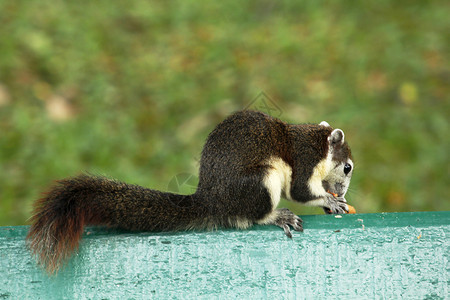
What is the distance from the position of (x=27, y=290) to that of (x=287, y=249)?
37.2 inches

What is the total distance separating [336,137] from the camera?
9.69 ft

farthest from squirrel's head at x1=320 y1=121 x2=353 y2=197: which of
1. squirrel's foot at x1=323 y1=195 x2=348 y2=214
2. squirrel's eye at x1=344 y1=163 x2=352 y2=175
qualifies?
squirrel's foot at x1=323 y1=195 x2=348 y2=214

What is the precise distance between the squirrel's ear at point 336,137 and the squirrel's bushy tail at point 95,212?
738 millimetres

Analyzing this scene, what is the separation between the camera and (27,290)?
2297 mm

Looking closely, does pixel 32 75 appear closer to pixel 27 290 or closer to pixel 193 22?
pixel 193 22

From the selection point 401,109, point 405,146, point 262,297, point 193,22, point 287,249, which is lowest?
point 262,297

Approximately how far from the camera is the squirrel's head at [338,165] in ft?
9.70

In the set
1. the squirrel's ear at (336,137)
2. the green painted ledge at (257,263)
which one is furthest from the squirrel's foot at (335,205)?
the green painted ledge at (257,263)

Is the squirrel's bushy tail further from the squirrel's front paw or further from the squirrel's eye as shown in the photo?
the squirrel's eye

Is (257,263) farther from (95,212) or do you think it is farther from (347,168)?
(347,168)

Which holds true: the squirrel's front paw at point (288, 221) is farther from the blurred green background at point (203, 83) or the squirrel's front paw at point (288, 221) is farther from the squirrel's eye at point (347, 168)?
the blurred green background at point (203, 83)

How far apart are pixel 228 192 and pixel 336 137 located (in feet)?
2.16

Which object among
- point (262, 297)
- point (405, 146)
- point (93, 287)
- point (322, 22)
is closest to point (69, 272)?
point (93, 287)

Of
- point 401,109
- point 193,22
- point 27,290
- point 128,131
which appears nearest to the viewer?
point 27,290
